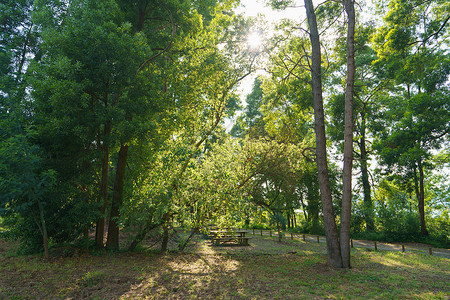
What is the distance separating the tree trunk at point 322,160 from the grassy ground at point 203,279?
0.64 metres

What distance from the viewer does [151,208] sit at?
8.02 m

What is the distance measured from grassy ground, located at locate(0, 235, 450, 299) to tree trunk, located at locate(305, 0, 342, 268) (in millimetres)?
642

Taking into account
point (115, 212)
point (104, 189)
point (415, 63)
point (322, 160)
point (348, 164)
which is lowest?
point (115, 212)

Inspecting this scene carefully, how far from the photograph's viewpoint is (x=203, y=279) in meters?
6.51

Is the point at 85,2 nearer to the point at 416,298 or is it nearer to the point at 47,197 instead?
the point at 47,197

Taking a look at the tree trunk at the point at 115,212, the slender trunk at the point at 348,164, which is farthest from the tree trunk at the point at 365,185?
the tree trunk at the point at 115,212

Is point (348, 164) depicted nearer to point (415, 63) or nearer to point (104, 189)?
point (415, 63)

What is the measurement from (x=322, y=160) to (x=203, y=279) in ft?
18.0

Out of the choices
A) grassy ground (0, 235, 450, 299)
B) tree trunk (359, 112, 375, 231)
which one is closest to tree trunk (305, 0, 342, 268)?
grassy ground (0, 235, 450, 299)

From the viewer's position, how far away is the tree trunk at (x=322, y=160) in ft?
26.1

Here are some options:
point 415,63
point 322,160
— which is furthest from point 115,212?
point 415,63

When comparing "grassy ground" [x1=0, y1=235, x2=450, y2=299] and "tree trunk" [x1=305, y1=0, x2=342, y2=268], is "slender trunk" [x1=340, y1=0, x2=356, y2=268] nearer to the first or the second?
"tree trunk" [x1=305, y1=0, x2=342, y2=268]

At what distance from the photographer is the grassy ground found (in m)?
5.34

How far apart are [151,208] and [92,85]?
4.21m
